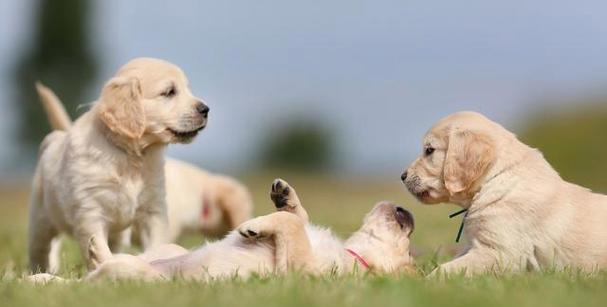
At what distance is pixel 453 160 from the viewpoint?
5.32 m

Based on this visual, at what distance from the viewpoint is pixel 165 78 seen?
639cm

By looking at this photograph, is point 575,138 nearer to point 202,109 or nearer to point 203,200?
point 203,200

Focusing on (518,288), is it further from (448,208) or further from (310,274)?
(448,208)

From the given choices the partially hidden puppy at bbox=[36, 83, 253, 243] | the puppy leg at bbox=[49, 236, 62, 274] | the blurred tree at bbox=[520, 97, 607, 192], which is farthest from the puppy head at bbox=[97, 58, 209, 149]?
the blurred tree at bbox=[520, 97, 607, 192]

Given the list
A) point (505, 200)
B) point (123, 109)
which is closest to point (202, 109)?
point (123, 109)

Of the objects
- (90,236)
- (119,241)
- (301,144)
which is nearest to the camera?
(90,236)

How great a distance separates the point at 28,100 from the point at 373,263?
32233 millimetres

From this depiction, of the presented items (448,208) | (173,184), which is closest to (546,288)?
(173,184)

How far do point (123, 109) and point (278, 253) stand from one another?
194 cm

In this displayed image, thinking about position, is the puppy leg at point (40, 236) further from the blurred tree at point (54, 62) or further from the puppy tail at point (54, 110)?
the blurred tree at point (54, 62)

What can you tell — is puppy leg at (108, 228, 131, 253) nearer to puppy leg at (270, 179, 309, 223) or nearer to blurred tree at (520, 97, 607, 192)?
puppy leg at (270, 179, 309, 223)

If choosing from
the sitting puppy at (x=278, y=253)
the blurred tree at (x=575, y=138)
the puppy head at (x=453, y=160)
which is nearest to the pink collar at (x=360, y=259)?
the sitting puppy at (x=278, y=253)

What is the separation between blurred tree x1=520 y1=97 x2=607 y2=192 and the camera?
2297 centimetres

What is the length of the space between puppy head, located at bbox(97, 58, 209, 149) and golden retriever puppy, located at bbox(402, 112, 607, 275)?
1.60 meters
